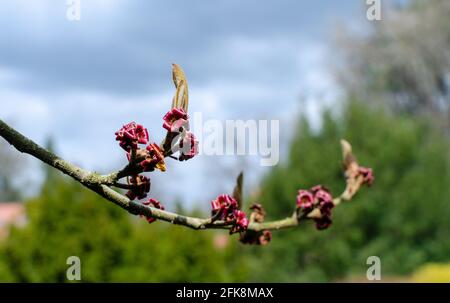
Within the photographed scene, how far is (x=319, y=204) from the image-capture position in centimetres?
123

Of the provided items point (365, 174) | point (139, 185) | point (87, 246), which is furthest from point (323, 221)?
point (87, 246)

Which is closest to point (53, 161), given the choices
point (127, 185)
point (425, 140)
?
point (127, 185)

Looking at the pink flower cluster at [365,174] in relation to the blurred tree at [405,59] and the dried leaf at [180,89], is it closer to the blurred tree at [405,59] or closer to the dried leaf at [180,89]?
the dried leaf at [180,89]

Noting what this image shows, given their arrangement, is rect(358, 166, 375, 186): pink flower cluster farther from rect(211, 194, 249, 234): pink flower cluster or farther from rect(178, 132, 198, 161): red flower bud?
rect(178, 132, 198, 161): red flower bud

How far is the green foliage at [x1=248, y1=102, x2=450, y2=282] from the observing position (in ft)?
40.4

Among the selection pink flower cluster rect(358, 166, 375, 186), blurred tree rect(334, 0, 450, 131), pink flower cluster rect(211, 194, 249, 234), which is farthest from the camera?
blurred tree rect(334, 0, 450, 131)

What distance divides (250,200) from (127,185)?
11.7m

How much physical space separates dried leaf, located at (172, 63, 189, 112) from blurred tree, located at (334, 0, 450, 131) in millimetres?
20838

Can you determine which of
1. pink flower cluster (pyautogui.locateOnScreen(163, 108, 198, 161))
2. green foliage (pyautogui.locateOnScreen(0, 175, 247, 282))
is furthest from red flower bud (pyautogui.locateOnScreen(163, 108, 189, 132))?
green foliage (pyautogui.locateOnScreen(0, 175, 247, 282))

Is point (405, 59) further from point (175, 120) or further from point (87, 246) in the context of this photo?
point (175, 120)

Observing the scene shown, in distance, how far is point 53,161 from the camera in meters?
0.95

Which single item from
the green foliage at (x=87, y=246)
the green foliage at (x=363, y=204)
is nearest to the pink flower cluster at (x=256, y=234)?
the green foliage at (x=87, y=246)

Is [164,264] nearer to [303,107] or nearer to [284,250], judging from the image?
[284,250]
